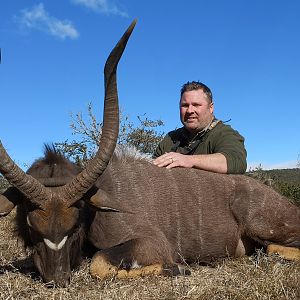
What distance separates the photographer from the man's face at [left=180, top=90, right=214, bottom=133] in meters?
6.10

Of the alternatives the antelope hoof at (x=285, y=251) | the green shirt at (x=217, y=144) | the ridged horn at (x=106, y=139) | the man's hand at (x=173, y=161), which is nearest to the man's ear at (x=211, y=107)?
the green shirt at (x=217, y=144)

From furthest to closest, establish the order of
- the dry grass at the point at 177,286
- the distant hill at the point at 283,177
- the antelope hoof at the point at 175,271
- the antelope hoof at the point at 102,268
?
1. the distant hill at the point at 283,177
2. the antelope hoof at the point at 175,271
3. the antelope hoof at the point at 102,268
4. the dry grass at the point at 177,286

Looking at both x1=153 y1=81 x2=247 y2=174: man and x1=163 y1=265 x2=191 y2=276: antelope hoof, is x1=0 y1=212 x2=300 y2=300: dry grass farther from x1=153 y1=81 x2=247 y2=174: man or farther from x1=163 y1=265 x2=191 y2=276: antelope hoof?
x1=153 y1=81 x2=247 y2=174: man

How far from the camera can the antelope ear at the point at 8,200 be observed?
A: 4.02 metres

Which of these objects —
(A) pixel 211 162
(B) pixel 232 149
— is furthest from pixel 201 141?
(A) pixel 211 162

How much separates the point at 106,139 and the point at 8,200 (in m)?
0.86

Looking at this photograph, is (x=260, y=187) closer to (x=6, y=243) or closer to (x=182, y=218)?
(x=182, y=218)

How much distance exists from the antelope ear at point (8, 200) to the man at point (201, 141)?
4.95ft

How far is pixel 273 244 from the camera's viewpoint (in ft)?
16.7

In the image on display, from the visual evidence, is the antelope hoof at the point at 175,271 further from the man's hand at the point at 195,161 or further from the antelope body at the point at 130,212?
the man's hand at the point at 195,161

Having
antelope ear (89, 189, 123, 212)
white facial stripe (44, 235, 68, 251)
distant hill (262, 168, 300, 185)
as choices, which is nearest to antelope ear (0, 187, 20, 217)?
white facial stripe (44, 235, 68, 251)

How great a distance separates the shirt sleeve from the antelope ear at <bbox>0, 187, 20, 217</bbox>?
219 centimetres

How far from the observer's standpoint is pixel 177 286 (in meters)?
3.54

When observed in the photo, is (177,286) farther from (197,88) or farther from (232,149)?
(197,88)
